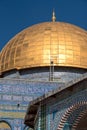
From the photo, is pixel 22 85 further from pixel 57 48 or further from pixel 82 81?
pixel 82 81

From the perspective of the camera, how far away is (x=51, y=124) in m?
11.6

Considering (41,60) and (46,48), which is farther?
(46,48)

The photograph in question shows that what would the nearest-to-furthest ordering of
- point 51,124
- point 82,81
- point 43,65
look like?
point 82,81, point 51,124, point 43,65

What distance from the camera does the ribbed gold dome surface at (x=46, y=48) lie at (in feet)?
69.3

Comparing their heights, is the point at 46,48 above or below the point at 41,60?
above

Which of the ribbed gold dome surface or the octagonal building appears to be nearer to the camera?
the octagonal building

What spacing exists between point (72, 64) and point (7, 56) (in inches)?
131

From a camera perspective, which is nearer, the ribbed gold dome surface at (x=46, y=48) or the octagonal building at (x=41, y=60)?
the octagonal building at (x=41, y=60)

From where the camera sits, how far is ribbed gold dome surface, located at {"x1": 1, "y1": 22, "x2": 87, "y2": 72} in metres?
21.1

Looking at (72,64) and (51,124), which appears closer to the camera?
(51,124)

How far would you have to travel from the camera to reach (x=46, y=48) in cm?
2158

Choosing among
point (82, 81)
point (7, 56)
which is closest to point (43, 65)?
point (7, 56)

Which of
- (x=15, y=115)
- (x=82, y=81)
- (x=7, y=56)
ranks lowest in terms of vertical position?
(x=15, y=115)

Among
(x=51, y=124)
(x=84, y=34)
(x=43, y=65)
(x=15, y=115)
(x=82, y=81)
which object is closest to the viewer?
(x=82, y=81)
